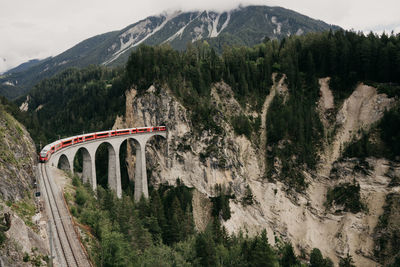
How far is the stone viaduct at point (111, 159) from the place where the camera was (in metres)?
44.3

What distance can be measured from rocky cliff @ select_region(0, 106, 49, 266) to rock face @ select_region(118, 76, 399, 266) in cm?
3471

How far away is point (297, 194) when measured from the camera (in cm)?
6022

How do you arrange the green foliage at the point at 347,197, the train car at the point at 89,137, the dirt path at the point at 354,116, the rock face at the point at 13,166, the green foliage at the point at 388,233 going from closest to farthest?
the rock face at the point at 13,166, the green foliage at the point at 388,233, the train car at the point at 89,137, the green foliage at the point at 347,197, the dirt path at the point at 354,116

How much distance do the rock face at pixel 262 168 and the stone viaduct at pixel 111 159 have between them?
14.1ft

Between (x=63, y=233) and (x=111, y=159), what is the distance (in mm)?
33925

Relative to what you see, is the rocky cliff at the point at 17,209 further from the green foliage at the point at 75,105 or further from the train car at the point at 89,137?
the green foliage at the point at 75,105

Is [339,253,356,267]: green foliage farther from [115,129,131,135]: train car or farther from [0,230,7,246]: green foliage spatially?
[0,230,7,246]: green foliage

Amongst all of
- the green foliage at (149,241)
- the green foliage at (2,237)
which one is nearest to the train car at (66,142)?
the green foliage at (149,241)

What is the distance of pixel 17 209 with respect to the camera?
22.1m

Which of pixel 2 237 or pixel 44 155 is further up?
pixel 44 155

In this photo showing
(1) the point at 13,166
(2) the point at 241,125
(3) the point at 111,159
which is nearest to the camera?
(1) the point at 13,166

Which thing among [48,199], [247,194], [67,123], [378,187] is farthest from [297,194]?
[67,123]

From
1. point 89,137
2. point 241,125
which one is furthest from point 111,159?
point 241,125

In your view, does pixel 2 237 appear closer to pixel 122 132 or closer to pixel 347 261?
pixel 122 132
